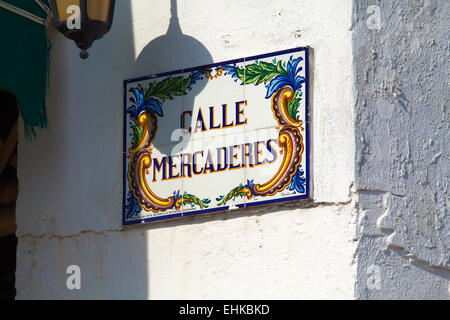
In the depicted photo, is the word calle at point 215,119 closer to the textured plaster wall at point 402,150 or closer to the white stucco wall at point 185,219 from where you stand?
the white stucco wall at point 185,219

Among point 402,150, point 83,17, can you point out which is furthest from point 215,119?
point 402,150

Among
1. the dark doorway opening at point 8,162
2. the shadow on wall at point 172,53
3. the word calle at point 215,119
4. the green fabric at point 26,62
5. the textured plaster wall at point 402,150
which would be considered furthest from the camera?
the dark doorway opening at point 8,162

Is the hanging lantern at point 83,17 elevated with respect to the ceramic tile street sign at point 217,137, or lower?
elevated

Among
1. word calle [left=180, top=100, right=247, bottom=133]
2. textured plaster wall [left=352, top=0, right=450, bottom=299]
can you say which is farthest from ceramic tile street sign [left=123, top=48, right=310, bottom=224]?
textured plaster wall [left=352, top=0, right=450, bottom=299]

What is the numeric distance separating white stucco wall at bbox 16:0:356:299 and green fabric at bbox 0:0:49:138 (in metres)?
0.09

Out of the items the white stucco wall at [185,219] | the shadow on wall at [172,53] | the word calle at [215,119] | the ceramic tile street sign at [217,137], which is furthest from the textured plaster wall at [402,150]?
the shadow on wall at [172,53]

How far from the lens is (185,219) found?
570cm

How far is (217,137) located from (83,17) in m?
0.96

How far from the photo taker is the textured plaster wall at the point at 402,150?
527 cm

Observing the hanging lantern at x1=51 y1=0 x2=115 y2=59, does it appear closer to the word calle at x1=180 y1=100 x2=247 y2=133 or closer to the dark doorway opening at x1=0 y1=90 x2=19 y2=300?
the word calle at x1=180 y1=100 x2=247 y2=133

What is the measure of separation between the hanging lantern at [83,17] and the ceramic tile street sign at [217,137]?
0.49 metres

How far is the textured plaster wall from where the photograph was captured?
207 inches
